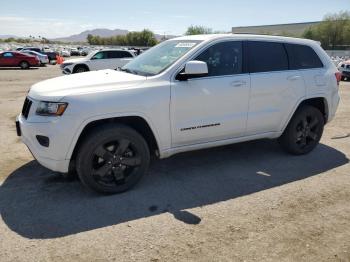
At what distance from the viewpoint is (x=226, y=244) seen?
3221mm

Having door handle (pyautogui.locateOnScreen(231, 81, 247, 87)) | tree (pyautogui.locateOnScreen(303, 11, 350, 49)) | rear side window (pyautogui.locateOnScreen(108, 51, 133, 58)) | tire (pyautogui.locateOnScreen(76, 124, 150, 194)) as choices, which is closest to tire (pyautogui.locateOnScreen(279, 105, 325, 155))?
door handle (pyautogui.locateOnScreen(231, 81, 247, 87))

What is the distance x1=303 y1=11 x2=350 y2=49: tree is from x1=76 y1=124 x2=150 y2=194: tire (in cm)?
8027

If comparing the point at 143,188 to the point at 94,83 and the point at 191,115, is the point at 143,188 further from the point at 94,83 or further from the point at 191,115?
the point at 94,83

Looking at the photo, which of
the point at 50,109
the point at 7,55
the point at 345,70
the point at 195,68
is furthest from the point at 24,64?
the point at 195,68

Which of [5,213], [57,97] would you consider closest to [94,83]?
[57,97]

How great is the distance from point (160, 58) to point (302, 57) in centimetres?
227

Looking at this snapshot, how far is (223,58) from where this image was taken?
185 inches

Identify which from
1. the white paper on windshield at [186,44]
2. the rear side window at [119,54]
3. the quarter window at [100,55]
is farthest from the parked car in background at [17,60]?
the white paper on windshield at [186,44]

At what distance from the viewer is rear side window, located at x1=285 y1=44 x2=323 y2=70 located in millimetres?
5312

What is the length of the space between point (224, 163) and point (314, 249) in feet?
7.42

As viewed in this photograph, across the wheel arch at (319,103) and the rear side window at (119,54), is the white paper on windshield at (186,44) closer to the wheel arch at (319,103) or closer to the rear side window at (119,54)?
the wheel arch at (319,103)

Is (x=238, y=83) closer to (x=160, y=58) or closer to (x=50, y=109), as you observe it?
(x=160, y=58)

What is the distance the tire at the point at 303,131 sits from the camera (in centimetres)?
546

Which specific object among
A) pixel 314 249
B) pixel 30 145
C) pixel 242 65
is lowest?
pixel 314 249
